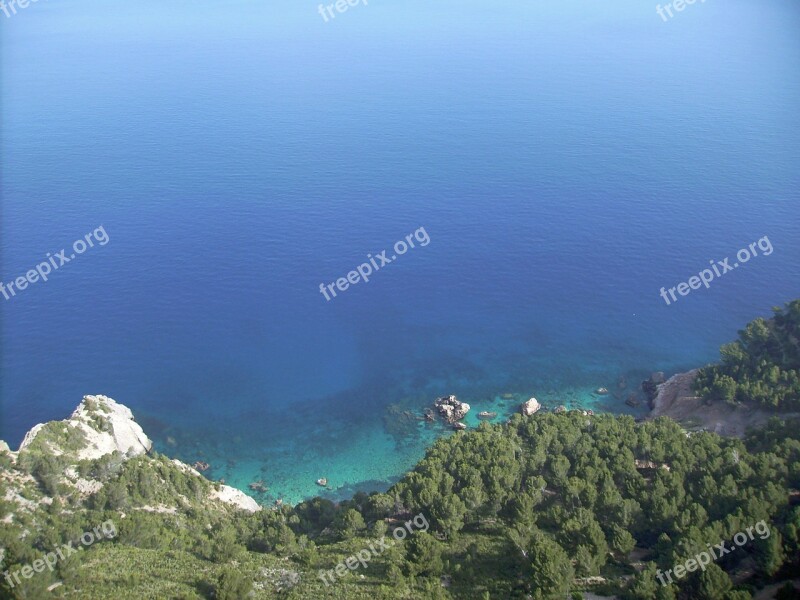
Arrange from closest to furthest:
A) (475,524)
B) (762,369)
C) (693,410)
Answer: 1. (475,524)
2. (762,369)
3. (693,410)

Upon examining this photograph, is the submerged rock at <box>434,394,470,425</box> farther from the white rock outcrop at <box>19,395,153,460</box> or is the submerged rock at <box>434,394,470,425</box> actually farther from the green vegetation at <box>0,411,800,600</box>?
the white rock outcrop at <box>19,395,153,460</box>

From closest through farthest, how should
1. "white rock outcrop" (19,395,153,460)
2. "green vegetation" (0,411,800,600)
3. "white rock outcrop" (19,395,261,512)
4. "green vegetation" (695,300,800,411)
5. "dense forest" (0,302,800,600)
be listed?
1. "dense forest" (0,302,800,600)
2. "green vegetation" (0,411,800,600)
3. "white rock outcrop" (19,395,261,512)
4. "white rock outcrop" (19,395,153,460)
5. "green vegetation" (695,300,800,411)

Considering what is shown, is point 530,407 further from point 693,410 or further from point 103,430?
point 103,430

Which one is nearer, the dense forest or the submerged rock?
the dense forest

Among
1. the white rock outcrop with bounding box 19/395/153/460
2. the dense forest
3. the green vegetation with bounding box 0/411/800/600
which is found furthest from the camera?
the white rock outcrop with bounding box 19/395/153/460

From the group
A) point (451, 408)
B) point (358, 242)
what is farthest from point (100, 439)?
point (358, 242)

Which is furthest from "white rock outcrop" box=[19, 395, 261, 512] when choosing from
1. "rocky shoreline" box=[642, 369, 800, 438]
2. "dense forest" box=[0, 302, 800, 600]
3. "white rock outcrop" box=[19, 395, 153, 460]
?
"rocky shoreline" box=[642, 369, 800, 438]
